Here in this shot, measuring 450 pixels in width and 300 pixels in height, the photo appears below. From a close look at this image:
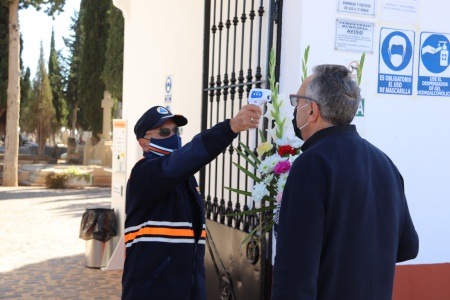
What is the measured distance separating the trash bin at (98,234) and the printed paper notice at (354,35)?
16.6 feet

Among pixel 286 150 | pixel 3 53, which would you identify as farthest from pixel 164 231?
pixel 3 53

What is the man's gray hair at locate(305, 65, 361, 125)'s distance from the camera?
2375 mm

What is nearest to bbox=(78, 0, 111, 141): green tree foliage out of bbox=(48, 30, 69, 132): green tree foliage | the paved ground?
bbox=(48, 30, 69, 132): green tree foliage

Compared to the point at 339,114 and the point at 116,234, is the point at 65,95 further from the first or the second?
the point at 339,114

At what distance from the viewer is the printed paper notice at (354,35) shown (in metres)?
4.69

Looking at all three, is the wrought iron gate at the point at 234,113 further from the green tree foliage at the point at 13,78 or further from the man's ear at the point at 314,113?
the green tree foliage at the point at 13,78

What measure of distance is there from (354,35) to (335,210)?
9.08 feet

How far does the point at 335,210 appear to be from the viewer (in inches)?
88.8

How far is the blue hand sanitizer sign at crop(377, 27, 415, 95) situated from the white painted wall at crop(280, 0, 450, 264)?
4cm

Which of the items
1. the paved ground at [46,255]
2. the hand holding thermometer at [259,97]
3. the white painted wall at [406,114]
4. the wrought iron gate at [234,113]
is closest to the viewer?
the hand holding thermometer at [259,97]

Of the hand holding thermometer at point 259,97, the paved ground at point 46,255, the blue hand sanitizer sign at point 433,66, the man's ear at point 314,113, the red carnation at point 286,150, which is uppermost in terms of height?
the blue hand sanitizer sign at point 433,66

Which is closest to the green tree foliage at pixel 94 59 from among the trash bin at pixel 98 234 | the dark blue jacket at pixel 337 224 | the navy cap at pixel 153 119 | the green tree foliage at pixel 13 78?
the green tree foliage at pixel 13 78

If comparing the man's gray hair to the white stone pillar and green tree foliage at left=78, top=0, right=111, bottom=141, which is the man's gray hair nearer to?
the white stone pillar

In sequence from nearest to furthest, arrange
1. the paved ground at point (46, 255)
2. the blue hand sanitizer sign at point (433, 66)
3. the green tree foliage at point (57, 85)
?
the blue hand sanitizer sign at point (433, 66) < the paved ground at point (46, 255) < the green tree foliage at point (57, 85)
